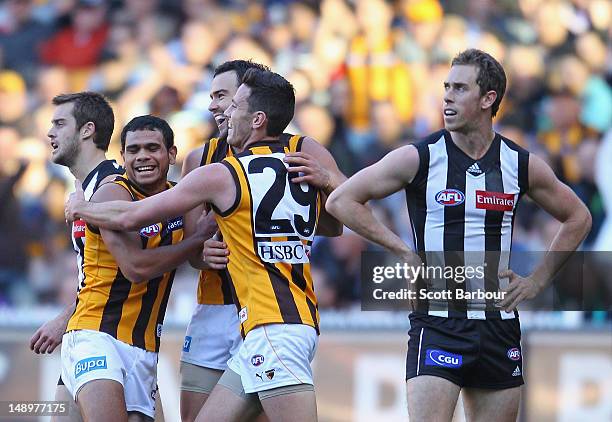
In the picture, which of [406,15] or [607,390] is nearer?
[607,390]

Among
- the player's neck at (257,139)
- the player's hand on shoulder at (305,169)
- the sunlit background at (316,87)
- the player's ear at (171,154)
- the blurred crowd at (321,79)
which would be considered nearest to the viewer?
the player's hand on shoulder at (305,169)

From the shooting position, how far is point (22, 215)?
10.9 m

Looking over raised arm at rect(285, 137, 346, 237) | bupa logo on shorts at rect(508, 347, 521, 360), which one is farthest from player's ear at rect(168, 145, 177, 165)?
bupa logo on shorts at rect(508, 347, 521, 360)

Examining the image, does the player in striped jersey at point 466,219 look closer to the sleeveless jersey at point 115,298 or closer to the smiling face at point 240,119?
the smiling face at point 240,119

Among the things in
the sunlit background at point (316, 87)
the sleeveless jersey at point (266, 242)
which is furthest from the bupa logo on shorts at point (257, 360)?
the sunlit background at point (316, 87)

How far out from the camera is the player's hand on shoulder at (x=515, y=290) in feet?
19.2

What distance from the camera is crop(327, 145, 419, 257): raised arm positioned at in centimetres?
580

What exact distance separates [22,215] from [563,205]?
6.42m

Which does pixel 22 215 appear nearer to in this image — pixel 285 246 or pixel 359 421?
pixel 359 421

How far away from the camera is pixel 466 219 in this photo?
580 cm

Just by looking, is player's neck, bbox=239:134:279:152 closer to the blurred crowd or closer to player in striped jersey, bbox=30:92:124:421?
player in striped jersey, bbox=30:92:124:421

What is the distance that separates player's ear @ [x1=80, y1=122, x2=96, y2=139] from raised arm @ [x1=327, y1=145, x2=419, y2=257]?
4.59 ft

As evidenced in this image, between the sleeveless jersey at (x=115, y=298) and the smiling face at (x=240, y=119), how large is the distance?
2.13 ft

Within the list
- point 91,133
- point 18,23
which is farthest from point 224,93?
point 18,23
